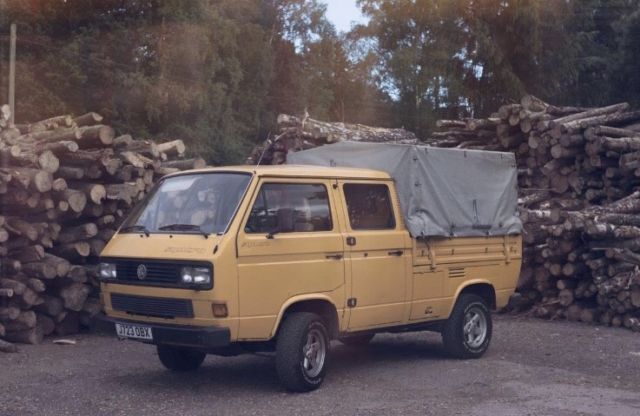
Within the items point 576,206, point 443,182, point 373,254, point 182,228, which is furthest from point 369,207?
point 576,206

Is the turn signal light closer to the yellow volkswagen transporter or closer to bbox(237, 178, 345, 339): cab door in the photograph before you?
the yellow volkswagen transporter

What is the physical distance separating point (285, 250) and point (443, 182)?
2923mm

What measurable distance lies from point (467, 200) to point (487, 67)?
82.4ft

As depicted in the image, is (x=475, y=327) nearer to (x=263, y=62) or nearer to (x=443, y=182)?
(x=443, y=182)

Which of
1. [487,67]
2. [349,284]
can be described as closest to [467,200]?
[349,284]

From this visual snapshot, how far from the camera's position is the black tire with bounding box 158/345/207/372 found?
974 centimetres

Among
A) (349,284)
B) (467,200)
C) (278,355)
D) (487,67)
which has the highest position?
(487,67)

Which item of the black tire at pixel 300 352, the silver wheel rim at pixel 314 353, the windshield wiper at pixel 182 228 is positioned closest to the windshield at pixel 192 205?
the windshield wiper at pixel 182 228

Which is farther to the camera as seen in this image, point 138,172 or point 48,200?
point 138,172

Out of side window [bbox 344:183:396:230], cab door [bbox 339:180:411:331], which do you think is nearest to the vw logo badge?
cab door [bbox 339:180:411:331]

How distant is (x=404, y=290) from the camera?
9.98 meters

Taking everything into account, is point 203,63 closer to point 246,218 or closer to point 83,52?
point 83,52

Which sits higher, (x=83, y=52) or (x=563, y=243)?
(x=83, y=52)

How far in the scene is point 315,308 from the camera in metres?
9.19
